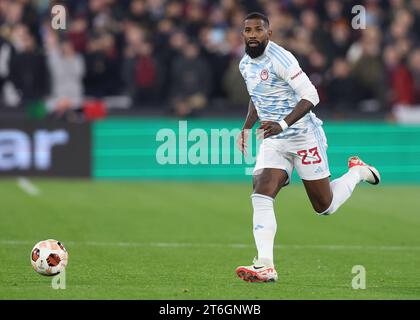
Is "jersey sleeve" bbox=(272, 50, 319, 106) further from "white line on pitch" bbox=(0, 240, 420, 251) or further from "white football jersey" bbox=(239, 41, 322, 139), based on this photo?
"white line on pitch" bbox=(0, 240, 420, 251)

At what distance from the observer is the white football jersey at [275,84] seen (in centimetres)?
1012

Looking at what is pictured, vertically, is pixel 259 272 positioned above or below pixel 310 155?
below

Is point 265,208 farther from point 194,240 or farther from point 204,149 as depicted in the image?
point 204,149

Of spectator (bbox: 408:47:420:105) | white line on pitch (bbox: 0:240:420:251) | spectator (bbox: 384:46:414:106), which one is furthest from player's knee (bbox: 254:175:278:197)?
spectator (bbox: 408:47:420:105)

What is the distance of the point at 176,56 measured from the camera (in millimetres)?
21984

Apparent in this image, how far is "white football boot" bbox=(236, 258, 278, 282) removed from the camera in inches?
386

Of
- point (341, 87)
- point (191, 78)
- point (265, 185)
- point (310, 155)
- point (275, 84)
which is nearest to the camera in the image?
point (265, 185)

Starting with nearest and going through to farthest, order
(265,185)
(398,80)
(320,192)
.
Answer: (265,185) → (320,192) → (398,80)

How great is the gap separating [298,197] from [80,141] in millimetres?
4396

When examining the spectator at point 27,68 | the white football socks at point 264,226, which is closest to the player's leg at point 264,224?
the white football socks at point 264,226

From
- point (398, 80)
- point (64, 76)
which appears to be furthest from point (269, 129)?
point (398, 80)

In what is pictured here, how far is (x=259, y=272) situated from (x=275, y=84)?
1708 millimetres

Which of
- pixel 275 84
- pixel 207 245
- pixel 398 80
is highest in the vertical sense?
pixel 398 80
